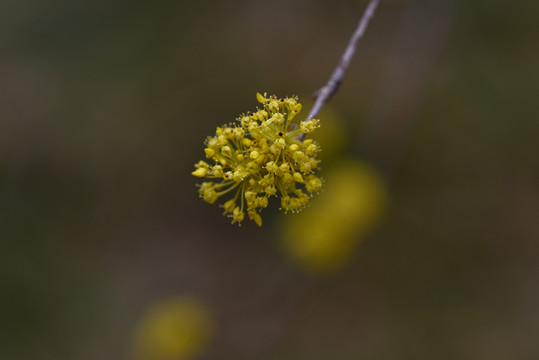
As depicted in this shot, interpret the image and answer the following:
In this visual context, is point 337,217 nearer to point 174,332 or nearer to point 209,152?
point 174,332

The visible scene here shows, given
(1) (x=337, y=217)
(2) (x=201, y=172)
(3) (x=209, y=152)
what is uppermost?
(3) (x=209, y=152)

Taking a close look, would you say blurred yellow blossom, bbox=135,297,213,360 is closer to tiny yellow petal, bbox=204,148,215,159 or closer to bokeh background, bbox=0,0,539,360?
bokeh background, bbox=0,0,539,360

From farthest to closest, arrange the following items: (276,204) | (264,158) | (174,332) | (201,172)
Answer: (276,204) < (174,332) < (201,172) < (264,158)

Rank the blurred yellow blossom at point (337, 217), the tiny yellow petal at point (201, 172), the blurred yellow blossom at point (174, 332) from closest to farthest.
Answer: the tiny yellow petal at point (201, 172)
the blurred yellow blossom at point (337, 217)
the blurred yellow blossom at point (174, 332)

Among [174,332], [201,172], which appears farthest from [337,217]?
[201,172]

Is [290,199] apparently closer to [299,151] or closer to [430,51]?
[299,151]

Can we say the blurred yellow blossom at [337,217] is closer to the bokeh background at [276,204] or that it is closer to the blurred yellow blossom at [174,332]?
the bokeh background at [276,204]

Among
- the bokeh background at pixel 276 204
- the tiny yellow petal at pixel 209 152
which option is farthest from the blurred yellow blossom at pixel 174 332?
the tiny yellow petal at pixel 209 152
